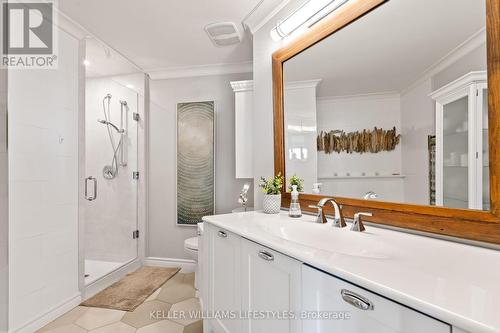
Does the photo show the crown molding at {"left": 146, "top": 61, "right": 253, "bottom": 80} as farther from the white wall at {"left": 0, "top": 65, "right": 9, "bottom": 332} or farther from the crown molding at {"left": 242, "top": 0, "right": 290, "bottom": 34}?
the white wall at {"left": 0, "top": 65, "right": 9, "bottom": 332}

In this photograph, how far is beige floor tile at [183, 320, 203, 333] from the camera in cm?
174

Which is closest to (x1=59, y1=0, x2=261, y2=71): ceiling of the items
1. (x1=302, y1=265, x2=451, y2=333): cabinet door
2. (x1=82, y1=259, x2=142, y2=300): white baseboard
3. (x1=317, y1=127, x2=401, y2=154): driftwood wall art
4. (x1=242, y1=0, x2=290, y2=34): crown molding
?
(x1=242, y1=0, x2=290, y2=34): crown molding

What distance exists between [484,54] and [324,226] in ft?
3.10

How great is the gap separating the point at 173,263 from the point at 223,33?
253cm

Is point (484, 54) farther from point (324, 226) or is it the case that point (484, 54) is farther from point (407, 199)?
point (324, 226)

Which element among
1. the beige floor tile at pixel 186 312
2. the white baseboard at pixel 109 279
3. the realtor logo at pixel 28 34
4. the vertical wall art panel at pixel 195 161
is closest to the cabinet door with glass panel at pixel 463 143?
the beige floor tile at pixel 186 312

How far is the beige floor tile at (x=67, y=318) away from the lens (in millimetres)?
A: 1770

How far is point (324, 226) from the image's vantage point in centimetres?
132

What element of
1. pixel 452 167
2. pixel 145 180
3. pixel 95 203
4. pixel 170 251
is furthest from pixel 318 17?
pixel 95 203

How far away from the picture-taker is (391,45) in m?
1.18

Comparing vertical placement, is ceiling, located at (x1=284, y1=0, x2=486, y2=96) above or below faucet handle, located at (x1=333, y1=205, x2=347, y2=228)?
above

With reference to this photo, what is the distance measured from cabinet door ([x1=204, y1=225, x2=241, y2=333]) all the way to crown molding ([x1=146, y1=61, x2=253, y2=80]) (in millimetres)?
1998

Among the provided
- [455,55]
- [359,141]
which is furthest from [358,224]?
[455,55]

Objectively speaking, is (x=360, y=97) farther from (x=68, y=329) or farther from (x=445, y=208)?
(x=68, y=329)
